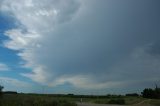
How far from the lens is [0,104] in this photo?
3047 cm

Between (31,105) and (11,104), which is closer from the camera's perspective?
(11,104)

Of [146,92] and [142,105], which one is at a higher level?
[146,92]

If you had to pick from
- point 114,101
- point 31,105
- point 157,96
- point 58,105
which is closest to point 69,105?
point 58,105

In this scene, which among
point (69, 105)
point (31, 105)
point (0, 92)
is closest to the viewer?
point (31, 105)

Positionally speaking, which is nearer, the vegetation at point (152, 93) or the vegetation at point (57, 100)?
the vegetation at point (57, 100)

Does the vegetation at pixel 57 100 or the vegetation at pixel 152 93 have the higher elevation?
the vegetation at pixel 152 93

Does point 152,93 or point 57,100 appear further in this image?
point 152,93

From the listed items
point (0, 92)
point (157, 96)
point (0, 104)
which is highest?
point (157, 96)

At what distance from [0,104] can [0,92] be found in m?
13.7

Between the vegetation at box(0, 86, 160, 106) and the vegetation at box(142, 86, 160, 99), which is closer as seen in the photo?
the vegetation at box(0, 86, 160, 106)

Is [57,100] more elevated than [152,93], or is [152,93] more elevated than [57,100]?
[152,93]

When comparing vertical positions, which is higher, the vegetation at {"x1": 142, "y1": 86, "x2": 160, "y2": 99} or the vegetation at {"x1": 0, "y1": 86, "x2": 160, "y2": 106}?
the vegetation at {"x1": 142, "y1": 86, "x2": 160, "y2": 99}

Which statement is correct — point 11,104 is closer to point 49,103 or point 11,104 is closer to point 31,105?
point 31,105

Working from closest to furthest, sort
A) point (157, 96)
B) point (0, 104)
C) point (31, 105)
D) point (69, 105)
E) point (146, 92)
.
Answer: point (0, 104) < point (31, 105) < point (69, 105) < point (157, 96) < point (146, 92)
